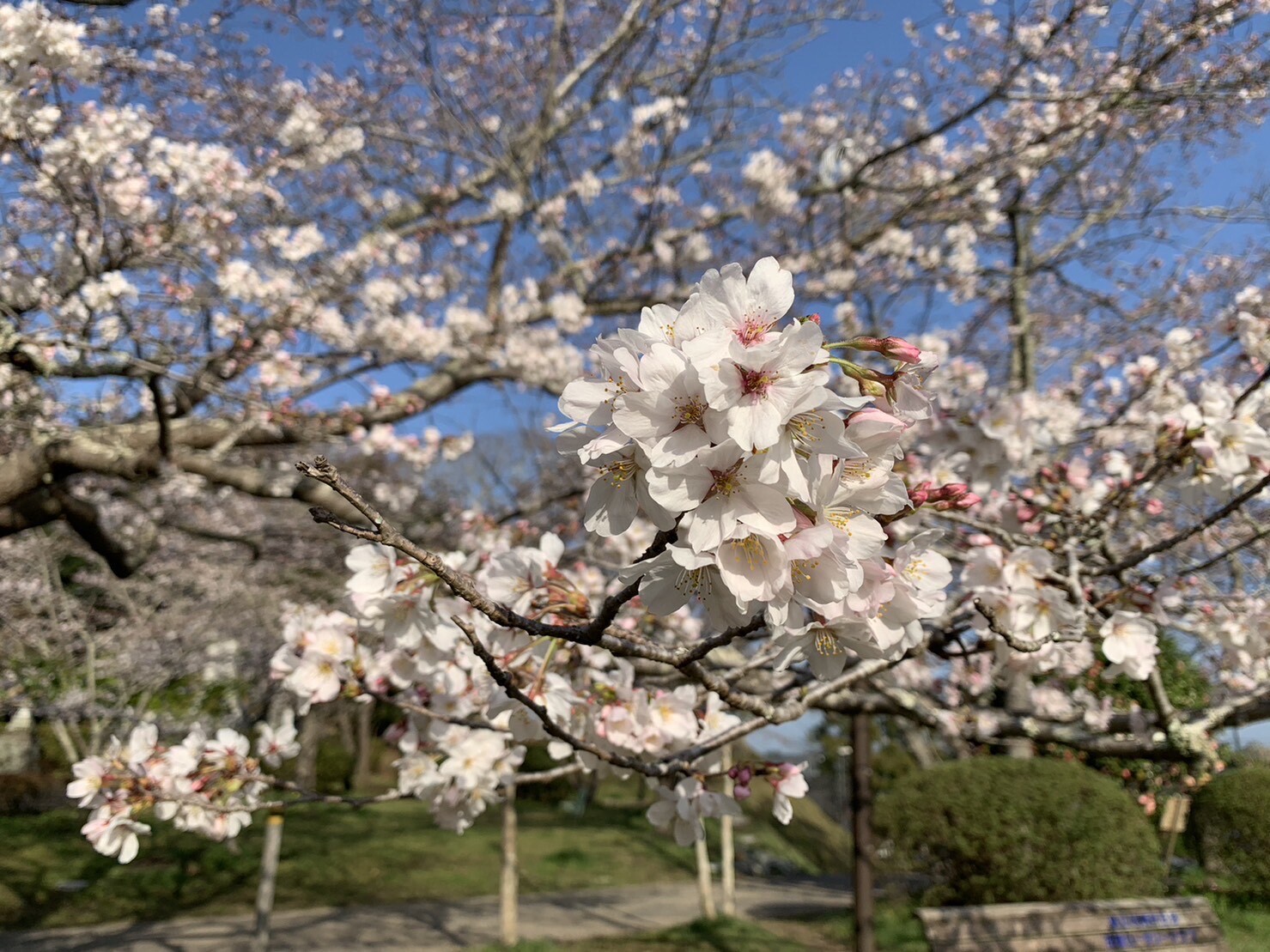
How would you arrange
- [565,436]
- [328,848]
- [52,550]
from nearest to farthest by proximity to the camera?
1. [565,436]
2. [52,550]
3. [328,848]

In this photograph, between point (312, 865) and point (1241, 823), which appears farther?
point (312, 865)

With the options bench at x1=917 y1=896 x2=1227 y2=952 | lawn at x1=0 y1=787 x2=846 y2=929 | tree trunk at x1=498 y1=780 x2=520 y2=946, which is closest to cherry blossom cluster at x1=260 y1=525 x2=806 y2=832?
bench at x1=917 y1=896 x2=1227 y2=952

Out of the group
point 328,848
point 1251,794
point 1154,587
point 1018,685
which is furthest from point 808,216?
point 328,848

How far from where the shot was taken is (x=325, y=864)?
33.0 ft

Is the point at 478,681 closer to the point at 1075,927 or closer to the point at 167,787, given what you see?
the point at 167,787

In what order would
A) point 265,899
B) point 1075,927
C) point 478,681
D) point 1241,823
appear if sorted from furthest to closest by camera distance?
1. point 1241,823
2. point 265,899
3. point 1075,927
4. point 478,681

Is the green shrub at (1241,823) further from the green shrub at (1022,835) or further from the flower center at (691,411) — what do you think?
the flower center at (691,411)

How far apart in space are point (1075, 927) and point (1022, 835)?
2.54 metres

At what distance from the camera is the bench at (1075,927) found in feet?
11.2

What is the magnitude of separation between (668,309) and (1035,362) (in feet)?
34.9

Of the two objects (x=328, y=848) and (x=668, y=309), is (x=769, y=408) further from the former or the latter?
(x=328, y=848)

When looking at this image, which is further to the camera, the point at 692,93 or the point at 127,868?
the point at 127,868

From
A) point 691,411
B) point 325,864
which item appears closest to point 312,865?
point 325,864

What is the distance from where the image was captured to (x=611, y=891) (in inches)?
380
